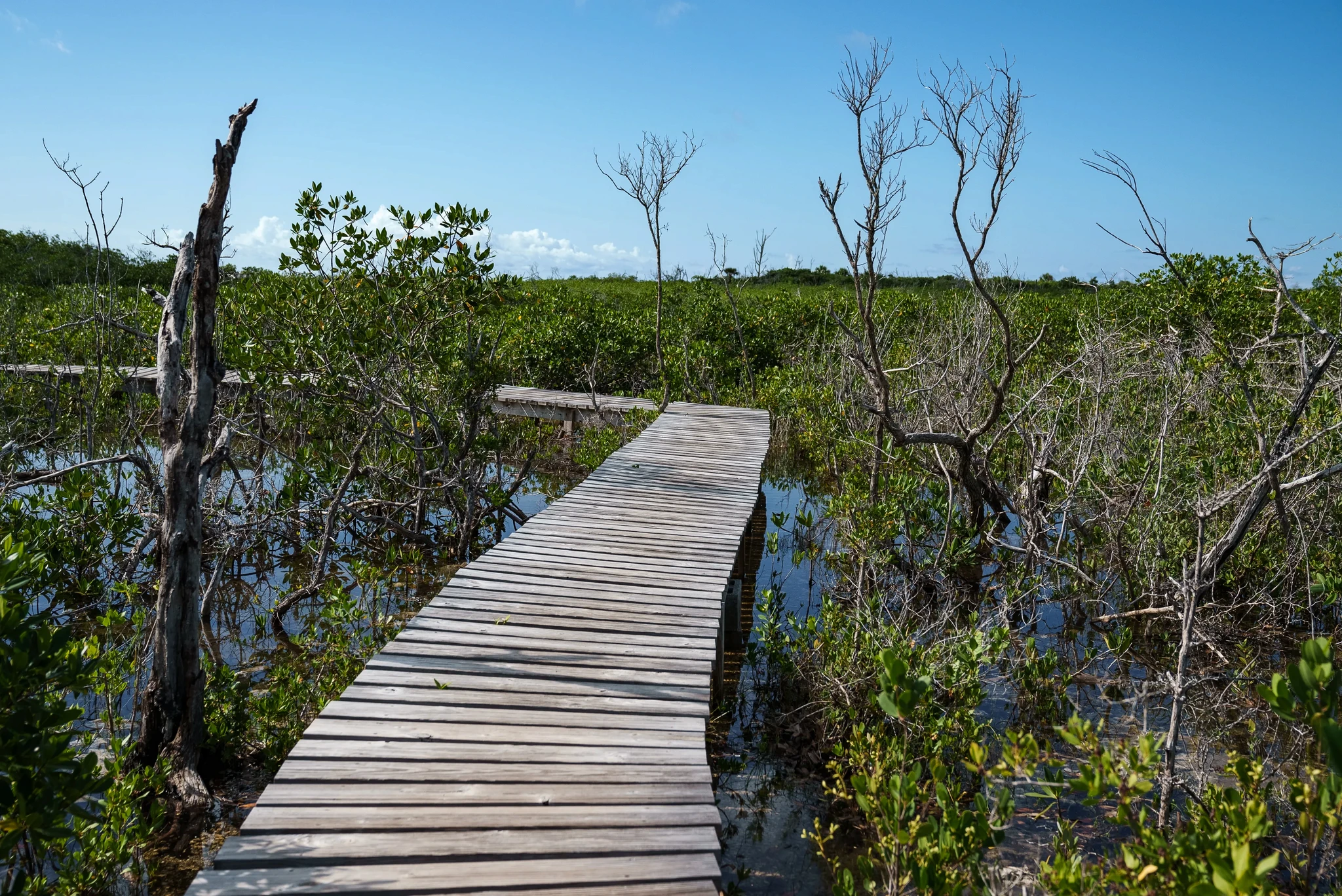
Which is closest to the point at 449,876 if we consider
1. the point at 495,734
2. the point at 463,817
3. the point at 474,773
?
the point at 463,817

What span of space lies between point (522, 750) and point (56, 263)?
1010 inches

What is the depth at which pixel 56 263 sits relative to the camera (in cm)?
2328

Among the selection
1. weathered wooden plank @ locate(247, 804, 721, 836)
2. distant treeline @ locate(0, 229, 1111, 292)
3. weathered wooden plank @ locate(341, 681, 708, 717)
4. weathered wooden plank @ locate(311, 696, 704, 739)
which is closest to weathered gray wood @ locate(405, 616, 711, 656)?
weathered wooden plank @ locate(341, 681, 708, 717)

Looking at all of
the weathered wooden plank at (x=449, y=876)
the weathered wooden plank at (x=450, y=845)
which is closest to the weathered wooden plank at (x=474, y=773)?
the weathered wooden plank at (x=450, y=845)

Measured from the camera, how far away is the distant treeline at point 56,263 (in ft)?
65.7

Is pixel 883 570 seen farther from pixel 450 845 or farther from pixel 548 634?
pixel 450 845

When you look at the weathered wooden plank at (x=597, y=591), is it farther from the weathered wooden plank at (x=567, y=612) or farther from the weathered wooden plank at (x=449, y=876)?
the weathered wooden plank at (x=449, y=876)

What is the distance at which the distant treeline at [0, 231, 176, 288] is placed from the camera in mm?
20016

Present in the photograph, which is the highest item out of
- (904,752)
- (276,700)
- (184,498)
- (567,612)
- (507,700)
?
(184,498)

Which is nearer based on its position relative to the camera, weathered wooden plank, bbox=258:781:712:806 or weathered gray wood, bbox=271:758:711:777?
weathered wooden plank, bbox=258:781:712:806

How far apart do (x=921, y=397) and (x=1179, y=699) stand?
4.90m

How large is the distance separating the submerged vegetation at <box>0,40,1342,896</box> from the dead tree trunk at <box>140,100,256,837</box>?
85 mm

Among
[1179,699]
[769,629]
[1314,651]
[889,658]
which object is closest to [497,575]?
[769,629]

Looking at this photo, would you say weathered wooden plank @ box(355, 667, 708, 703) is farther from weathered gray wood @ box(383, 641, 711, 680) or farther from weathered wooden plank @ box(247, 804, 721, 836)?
weathered wooden plank @ box(247, 804, 721, 836)
